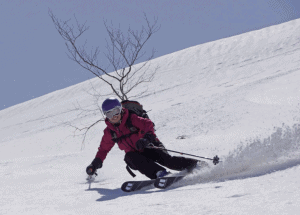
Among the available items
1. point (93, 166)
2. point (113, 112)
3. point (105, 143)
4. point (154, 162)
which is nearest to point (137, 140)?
point (154, 162)

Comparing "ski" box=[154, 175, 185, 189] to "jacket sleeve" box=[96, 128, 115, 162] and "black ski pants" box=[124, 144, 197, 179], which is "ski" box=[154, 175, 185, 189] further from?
"jacket sleeve" box=[96, 128, 115, 162]

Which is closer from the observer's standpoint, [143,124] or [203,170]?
[203,170]

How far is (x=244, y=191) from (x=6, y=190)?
10.3 feet

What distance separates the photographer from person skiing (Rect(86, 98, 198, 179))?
3594mm

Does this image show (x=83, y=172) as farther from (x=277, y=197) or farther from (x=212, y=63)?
(x=212, y=63)

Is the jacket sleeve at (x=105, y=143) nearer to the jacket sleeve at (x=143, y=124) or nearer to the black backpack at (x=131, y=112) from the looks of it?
the black backpack at (x=131, y=112)

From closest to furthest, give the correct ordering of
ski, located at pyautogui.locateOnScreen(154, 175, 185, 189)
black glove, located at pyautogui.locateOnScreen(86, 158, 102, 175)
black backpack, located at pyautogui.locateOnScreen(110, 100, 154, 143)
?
ski, located at pyautogui.locateOnScreen(154, 175, 185, 189)
black backpack, located at pyautogui.locateOnScreen(110, 100, 154, 143)
black glove, located at pyautogui.locateOnScreen(86, 158, 102, 175)

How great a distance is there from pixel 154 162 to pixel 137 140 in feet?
1.13

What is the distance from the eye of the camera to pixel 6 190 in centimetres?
388

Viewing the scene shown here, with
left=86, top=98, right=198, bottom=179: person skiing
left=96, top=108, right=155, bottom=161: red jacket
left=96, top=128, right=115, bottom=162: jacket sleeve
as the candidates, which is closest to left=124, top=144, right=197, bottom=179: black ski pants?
left=86, top=98, right=198, bottom=179: person skiing

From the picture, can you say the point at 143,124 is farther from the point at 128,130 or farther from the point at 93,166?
the point at 93,166

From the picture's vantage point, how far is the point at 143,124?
149 inches

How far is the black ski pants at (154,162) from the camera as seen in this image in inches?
141

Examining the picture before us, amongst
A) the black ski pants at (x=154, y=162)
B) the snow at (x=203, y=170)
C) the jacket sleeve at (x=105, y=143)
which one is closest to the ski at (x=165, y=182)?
the snow at (x=203, y=170)
